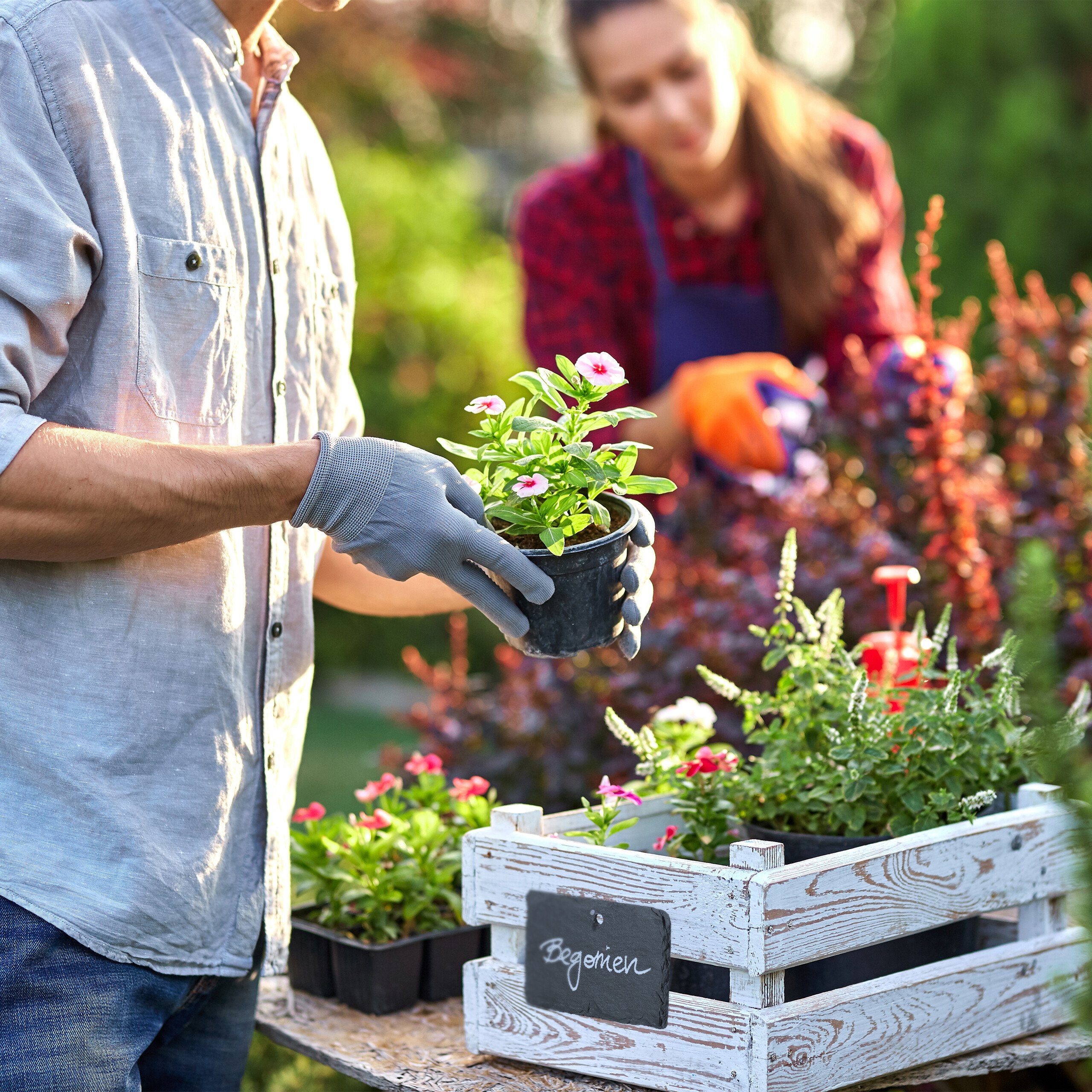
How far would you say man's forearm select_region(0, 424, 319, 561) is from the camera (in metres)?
1.25

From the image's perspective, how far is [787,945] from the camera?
1.38 meters

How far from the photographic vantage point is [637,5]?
2.77 m

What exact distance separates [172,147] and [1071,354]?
1850 mm

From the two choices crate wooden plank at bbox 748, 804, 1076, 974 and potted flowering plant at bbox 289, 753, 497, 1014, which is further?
potted flowering plant at bbox 289, 753, 497, 1014

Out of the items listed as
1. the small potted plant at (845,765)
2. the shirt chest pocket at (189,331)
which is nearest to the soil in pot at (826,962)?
the small potted plant at (845,765)

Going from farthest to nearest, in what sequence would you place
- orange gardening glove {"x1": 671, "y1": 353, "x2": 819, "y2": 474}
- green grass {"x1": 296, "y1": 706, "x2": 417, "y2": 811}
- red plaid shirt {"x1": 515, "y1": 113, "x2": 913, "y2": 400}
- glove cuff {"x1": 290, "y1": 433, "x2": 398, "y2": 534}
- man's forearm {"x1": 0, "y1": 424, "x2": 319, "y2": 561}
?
1. green grass {"x1": 296, "y1": 706, "x2": 417, "y2": 811}
2. red plaid shirt {"x1": 515, "y1": 113, "x2": 913, "y2": 400}
3. orange gardening glove {"x1": 671, "y1": 353, "x2": 819, "y2": 474}
4. glove cuff {"x1": 290, "y1": 433, "x2": 398, "y2": 534}
5. man's forearm {"x1": 0, "y1": 424, "x2": 319, "y2": 561}

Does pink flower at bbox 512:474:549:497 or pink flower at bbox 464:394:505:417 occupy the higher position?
pink flower at bbox 464:394:505:417

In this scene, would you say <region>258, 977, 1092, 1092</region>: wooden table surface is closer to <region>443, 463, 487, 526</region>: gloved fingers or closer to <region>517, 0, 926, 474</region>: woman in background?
<region>443, 463, 487, 526</region>: gloved fingers

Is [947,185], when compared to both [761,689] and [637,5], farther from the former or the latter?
[761,689]

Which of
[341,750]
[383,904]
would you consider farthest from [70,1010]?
[341,750]

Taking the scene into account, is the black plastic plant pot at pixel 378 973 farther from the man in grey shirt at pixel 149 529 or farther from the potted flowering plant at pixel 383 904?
the man in grey shirt at pixel 149 529

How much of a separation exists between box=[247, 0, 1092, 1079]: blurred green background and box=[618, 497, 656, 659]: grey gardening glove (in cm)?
347

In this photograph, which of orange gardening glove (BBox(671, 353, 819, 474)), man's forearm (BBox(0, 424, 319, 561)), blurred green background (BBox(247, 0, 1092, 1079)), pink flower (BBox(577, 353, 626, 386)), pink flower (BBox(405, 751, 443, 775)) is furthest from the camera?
blurred green background (BBox(247, 0, 1092, 1079))

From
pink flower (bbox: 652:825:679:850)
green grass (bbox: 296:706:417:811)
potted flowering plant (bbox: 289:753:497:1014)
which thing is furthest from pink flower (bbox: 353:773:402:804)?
green grass (bbox: 296:706:417:811)
